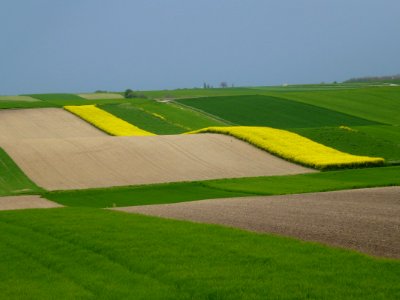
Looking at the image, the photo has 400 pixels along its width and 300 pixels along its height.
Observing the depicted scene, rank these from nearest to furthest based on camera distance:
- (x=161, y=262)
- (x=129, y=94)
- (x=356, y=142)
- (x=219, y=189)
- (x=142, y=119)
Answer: (x=161, y=262), (x=219, y=189), (x=356, y=142), (x=142, y=119), (x=129, y=94)

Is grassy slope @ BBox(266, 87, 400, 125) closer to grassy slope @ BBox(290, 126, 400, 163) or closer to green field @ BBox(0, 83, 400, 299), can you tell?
grassy slope @ BBox(290, 126, 400, 163)

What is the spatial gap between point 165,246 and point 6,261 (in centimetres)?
315

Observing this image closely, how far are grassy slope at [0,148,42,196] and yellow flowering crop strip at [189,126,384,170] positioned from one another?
15.4 metres

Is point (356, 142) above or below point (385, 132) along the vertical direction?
above

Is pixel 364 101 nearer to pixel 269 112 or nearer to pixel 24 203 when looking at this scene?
pixel 269 112

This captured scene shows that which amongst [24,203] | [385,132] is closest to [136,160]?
[24,203]

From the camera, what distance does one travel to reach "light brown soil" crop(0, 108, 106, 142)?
193ft

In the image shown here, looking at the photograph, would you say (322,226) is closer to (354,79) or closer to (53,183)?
(53,183)

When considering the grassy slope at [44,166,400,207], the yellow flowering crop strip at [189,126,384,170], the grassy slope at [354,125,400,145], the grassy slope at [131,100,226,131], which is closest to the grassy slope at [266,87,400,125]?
the grassy slope at [354,125,400,145]

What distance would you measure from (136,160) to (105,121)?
→ 2399 centimetres

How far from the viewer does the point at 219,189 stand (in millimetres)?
34062

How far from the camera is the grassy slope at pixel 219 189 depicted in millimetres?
31188

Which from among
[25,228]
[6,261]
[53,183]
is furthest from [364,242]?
[53,183]

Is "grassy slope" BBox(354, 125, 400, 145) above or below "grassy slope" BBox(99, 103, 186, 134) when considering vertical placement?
below
